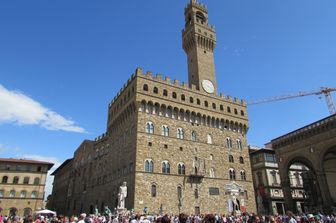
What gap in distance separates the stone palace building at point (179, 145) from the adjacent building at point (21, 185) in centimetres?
1212

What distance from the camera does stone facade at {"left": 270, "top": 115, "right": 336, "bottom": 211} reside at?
33281mm

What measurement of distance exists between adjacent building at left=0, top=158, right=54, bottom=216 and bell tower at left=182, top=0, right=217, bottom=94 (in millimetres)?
36605

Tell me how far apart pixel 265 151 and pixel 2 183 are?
1940 inches

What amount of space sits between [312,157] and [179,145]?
705 inches

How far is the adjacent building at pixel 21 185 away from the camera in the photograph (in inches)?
1938

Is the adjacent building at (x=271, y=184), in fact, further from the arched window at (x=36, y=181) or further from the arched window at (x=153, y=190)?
the arched window at (x=36, y=181)

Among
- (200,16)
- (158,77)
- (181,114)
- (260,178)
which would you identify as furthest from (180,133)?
(200,16)

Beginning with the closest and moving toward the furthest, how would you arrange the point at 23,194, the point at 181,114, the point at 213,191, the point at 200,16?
the point at 213,191 < the point at 181,114 < the point at 200,16 < the point at 23,194

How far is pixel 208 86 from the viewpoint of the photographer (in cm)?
4128

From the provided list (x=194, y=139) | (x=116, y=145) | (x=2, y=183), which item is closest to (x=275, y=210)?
(x=194, y=139)

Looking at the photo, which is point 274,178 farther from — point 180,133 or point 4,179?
point 4,179

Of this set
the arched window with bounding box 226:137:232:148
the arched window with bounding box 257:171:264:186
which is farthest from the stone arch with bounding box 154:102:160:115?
the arched window with bounding box 257:171:264:186

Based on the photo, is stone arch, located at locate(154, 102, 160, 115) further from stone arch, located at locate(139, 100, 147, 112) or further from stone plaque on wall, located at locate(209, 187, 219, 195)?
stone plaque on wall, located at locate(209, 187, 219, 195)

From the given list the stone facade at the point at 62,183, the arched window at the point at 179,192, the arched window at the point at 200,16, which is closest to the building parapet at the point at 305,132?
the arched window at the point at 179,192
